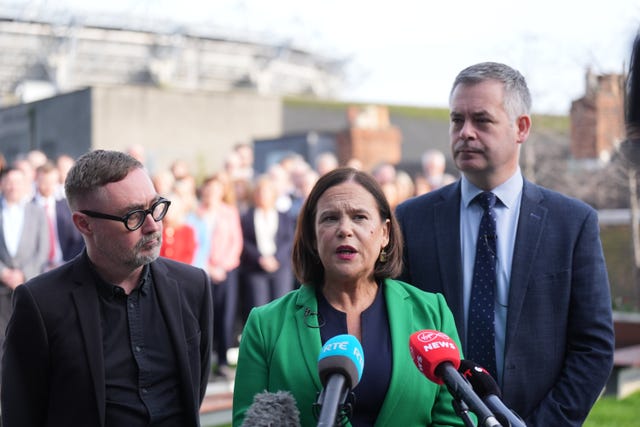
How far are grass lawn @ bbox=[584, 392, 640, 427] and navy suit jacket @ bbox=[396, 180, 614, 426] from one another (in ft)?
16.4

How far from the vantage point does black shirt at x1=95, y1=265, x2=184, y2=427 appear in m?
3.77

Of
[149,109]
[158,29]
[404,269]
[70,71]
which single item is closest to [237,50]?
[158,29]

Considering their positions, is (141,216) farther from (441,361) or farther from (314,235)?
(441,361)

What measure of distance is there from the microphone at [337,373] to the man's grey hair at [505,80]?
170cm

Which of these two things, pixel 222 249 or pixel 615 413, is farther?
pixel 222 249

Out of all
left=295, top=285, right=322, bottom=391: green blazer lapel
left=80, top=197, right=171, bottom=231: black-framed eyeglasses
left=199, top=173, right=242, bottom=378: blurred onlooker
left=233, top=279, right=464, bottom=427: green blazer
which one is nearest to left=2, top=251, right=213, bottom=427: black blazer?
left=80, top=197, right=171, bottom=231: black-framed eyeglasses

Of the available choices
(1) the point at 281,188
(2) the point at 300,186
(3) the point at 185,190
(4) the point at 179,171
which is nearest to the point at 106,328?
(3) the point at 185,190

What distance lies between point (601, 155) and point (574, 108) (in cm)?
142

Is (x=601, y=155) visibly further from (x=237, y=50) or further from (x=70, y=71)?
(x=237, y=50)

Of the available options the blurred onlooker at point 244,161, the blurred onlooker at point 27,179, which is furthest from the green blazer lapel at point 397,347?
the blurred onlooker at point 244,161

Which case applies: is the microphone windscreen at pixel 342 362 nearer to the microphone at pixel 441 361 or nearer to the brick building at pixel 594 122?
the microphone at pixel 441 361

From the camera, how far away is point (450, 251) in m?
4.21

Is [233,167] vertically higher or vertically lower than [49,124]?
higher

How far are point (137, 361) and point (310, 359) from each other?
742mm
